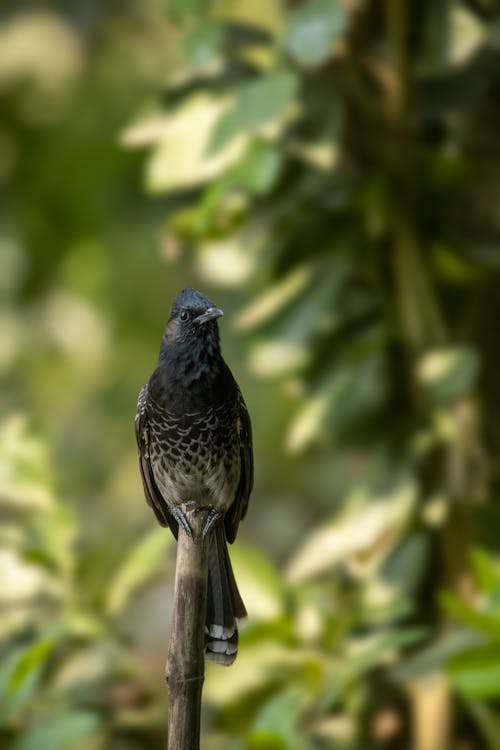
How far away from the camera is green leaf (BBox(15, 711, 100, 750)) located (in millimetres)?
1854

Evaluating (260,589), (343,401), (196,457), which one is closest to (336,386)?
(343,401)

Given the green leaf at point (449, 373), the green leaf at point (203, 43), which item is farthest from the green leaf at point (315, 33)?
the green leaf at point (449, 373)

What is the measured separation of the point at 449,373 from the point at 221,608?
3.16 ft

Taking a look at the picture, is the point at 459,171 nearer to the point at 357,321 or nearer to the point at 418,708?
the point at 357,321

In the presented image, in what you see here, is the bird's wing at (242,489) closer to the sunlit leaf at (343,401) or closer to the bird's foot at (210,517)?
the bird's foot at (210,517)

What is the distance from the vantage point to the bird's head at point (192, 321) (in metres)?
1.11

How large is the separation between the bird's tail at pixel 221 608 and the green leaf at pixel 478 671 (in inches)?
22.9

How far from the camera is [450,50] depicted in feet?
6.98

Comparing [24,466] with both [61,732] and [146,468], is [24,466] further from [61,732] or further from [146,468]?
[146,468]

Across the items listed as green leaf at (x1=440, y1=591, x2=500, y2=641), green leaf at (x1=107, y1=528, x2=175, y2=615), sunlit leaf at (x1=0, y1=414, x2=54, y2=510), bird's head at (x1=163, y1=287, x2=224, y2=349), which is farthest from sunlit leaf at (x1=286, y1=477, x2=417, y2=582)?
bird's head at (x1=163, y1=287, x2=224, y2=349)

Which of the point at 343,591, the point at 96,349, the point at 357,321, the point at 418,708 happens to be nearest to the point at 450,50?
the point at 357,321

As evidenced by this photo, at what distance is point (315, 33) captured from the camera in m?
1.91

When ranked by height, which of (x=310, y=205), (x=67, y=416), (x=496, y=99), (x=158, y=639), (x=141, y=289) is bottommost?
Result: (x=158, y=639)

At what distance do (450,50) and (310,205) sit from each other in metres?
0.40
